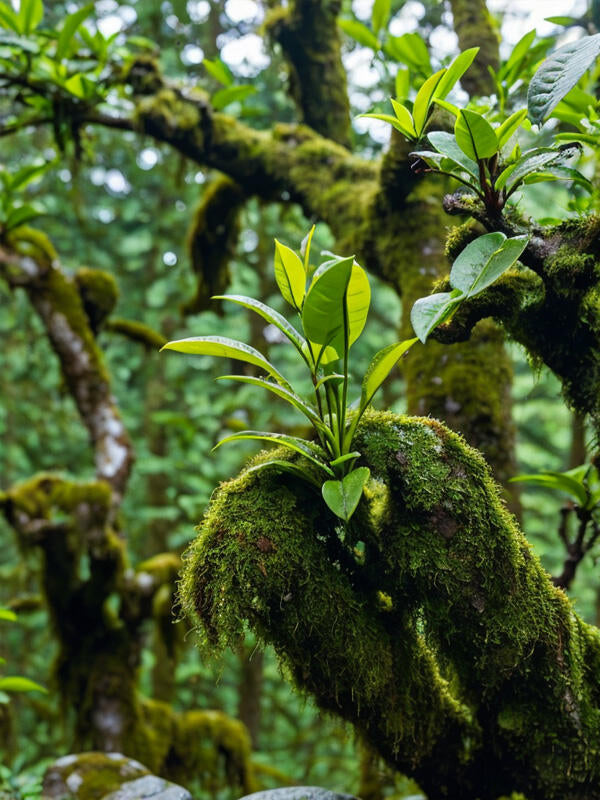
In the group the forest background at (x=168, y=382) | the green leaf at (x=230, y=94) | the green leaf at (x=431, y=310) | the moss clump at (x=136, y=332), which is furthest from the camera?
the forest background at (x=168, y=382)

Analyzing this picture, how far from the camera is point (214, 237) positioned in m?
3.52

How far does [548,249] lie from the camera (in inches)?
52.8

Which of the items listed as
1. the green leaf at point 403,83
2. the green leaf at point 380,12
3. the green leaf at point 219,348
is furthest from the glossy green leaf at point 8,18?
the green leaf at point 219,348

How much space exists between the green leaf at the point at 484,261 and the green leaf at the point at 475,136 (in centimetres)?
15

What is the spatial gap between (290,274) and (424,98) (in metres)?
0.44

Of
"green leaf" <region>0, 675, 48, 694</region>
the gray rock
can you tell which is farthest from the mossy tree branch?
the gray rock

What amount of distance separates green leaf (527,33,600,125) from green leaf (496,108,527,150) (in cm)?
3

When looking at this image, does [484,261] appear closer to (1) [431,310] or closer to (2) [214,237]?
(1) [431,310]

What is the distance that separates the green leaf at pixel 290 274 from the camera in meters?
1.29

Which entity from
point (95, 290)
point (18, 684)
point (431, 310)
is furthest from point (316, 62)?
point (18, 684)

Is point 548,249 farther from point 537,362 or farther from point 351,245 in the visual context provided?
point 351,245

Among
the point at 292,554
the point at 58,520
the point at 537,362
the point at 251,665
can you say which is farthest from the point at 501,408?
the point at 251,665

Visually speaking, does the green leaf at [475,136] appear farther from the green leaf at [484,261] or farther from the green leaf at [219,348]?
the green leaf at [219,348]

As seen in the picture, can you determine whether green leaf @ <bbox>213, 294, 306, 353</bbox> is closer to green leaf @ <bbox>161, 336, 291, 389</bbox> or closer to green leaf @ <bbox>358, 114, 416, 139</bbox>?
green leaf @ <bbox>161, 336, 291, 389</bbox>
